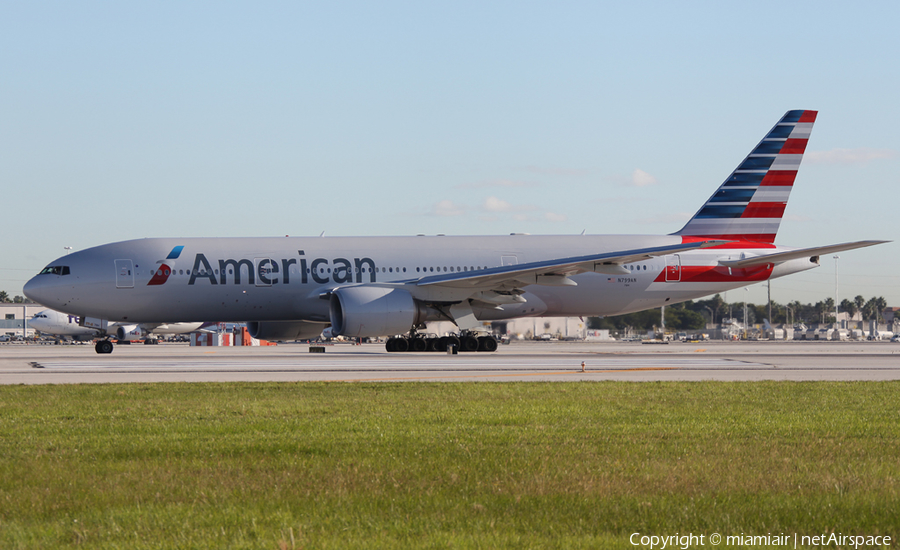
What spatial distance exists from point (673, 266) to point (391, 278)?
1051 cm

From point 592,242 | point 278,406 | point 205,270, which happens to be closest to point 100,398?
point 278,406

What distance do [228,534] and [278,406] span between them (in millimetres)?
6909

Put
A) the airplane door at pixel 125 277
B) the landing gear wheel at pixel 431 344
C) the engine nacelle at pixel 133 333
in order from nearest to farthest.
→ the airplane door at pixel 125 277 → the landing gear wheel at pixel 431 344 → the engine nacelle at pixel 133 333

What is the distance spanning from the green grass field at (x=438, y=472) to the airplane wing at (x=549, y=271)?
1512cm

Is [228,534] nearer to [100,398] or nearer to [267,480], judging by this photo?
[267,480]

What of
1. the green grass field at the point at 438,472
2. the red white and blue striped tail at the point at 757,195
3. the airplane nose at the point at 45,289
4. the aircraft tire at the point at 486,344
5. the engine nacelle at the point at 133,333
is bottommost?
the green grass field at the point at 438,472

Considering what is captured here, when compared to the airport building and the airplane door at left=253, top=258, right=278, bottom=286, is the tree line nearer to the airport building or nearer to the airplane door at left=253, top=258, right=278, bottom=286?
the airplane door at left=253, top=258, right=278, bottom=286

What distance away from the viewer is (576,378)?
18.0 metres

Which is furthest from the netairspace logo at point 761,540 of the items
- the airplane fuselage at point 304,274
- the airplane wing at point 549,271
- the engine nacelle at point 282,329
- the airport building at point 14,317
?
the airport building at point 14,317

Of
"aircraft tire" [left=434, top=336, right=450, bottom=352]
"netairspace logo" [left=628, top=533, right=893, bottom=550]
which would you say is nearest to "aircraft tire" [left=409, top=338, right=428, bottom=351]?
"aircraft tire" [left=434, top=336, right=450, bottom=352]

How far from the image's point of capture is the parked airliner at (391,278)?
94.1 feet

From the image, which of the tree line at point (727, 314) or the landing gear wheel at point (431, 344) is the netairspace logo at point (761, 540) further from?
the tree line at point (727, 314)

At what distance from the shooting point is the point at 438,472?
7133 millimetres

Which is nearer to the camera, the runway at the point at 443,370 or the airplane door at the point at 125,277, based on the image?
the runway at the point at 443,370
